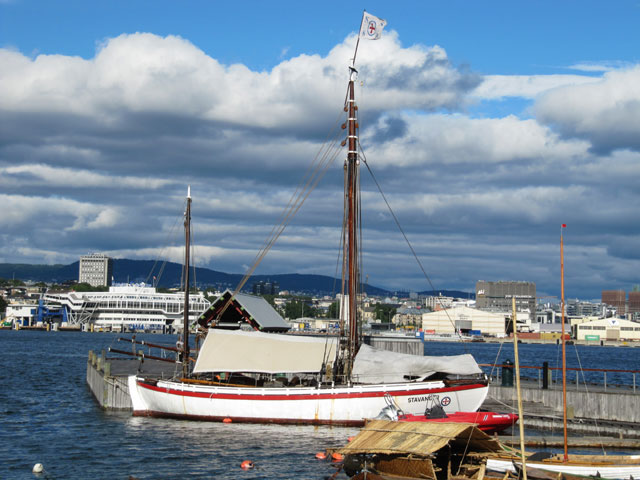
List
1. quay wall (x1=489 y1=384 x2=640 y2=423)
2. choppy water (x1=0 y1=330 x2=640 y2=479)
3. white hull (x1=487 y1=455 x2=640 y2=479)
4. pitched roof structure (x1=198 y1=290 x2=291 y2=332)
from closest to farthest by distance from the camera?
white hull (x1=487 y1=455 x2=640 y2=479) → choppy water (x1=0 y1=330 x2=640 y2=479) → quay wall (x1=489 y1=384 x2=640 y2=423) → pitched roof structure (x1=198 y1=290 x2=291 y2=332)

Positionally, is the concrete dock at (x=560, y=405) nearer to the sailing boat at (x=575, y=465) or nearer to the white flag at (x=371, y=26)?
the sailing boat at (x=575, y=465)

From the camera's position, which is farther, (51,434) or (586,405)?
(586,405)

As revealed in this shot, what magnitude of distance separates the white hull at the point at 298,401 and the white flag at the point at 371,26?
79.9 ft

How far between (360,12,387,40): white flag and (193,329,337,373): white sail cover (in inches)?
840

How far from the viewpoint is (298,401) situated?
1772 inches

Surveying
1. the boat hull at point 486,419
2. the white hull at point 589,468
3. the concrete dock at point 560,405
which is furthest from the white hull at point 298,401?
the white hull at point 589,468

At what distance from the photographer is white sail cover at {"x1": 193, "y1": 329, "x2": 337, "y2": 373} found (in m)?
47.5

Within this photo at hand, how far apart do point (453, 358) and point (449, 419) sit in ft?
25.0

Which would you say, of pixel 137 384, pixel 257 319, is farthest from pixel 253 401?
pixel 257 319

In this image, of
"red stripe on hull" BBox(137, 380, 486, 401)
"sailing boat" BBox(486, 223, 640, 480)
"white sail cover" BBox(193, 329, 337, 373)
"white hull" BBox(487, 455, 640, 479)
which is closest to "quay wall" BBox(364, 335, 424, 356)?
"white sail cover" BBox(193, 329, 337, 373)

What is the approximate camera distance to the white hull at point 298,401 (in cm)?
4362

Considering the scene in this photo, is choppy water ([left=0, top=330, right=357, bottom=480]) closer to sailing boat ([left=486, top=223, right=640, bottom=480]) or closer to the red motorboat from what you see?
the red motorboat

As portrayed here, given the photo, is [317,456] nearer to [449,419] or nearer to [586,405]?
[449,419]

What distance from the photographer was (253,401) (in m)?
45.7
